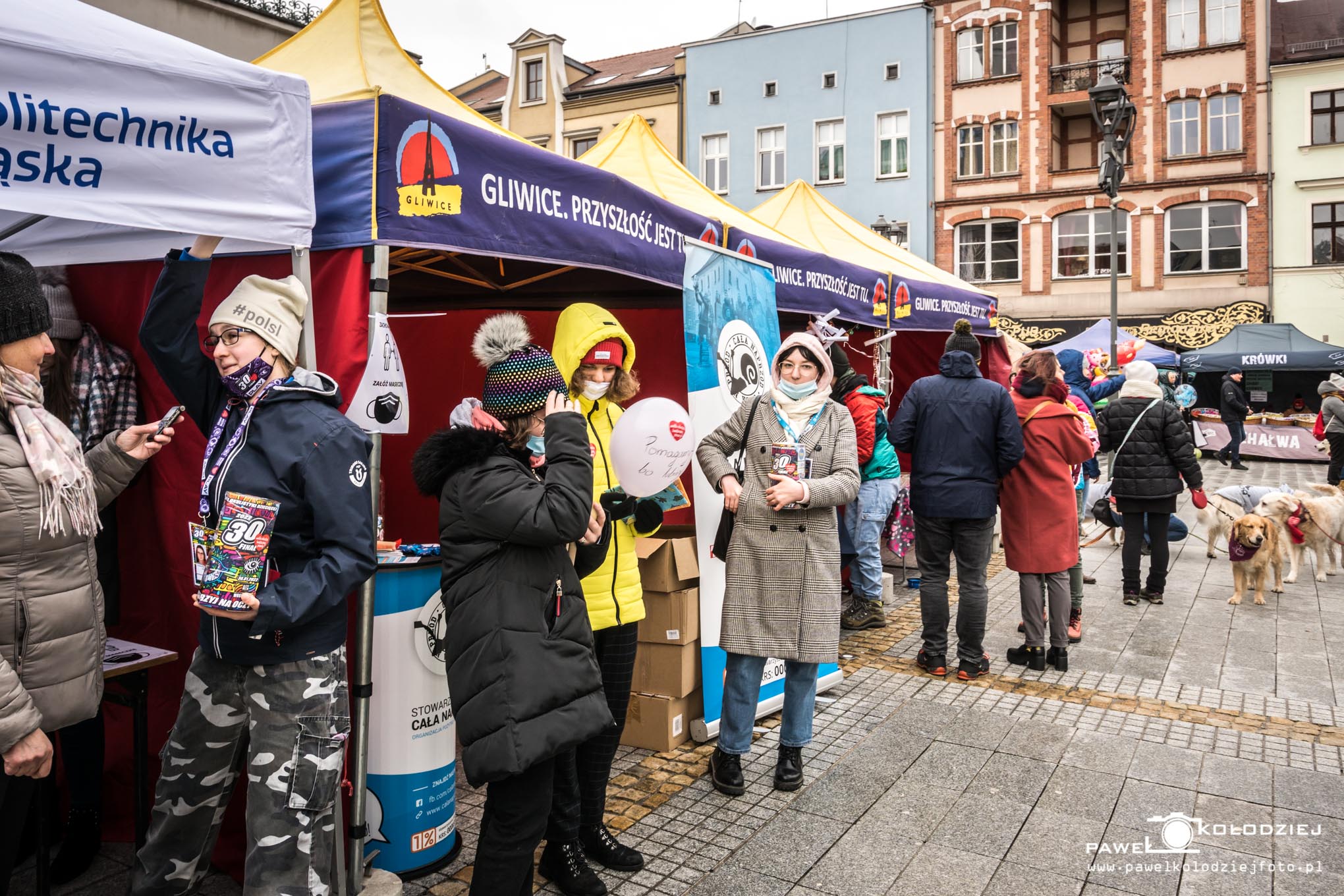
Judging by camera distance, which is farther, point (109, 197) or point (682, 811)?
point (682, 811)

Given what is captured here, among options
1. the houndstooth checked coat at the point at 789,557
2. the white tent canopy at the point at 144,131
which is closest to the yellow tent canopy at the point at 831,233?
the houndstooth checked coat at the point at 789,557

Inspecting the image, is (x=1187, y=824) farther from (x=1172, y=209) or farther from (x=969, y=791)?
(x=1172, y=209)

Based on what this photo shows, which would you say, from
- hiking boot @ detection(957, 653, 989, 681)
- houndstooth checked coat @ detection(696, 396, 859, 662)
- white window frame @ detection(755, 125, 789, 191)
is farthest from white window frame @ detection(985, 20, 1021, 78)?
houndstooth checked coat @ detection(696, 396, 859, 662)

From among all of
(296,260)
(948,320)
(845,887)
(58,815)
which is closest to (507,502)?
(296,260)

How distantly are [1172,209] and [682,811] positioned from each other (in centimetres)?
2781

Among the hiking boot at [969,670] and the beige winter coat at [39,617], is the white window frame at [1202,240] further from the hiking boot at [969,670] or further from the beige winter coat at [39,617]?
the beige winter coat at [39,617]

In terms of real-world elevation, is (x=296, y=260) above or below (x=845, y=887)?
above

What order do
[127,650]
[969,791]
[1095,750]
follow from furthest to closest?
[1095,750] < [969,791] < [127,650]

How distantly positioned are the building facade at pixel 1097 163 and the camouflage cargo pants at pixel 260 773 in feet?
90.6

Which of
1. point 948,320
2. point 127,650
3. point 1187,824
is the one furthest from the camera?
point 948,320

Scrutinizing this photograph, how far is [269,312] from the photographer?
2.56 meters

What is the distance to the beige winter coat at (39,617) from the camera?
2.21 meters

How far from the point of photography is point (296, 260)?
9.43ft

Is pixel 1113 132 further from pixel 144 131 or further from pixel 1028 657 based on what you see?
pixel 144 131
